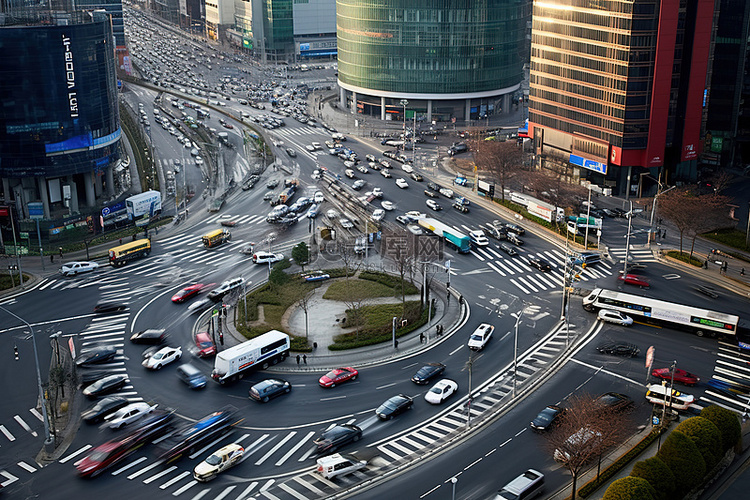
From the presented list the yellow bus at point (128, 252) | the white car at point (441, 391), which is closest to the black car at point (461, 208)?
the yellow bus at point (128, 252)

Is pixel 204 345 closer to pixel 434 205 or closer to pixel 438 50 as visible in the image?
pixel 434 205

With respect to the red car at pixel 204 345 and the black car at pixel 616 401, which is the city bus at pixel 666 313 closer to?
the black car at pixel 616 401

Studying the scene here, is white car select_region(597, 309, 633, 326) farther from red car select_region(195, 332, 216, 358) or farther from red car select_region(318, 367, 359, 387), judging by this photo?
red car select_region(195, 332, 216, 358)

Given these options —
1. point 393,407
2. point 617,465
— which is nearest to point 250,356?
point 393,407

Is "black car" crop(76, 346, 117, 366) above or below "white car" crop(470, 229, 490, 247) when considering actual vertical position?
below

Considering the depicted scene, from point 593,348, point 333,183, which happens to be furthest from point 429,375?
point 333,183

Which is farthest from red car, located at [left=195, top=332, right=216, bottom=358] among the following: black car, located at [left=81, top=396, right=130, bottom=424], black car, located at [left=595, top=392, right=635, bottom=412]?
black car, located at [left=595, top=392, right=635, bottom=412]
